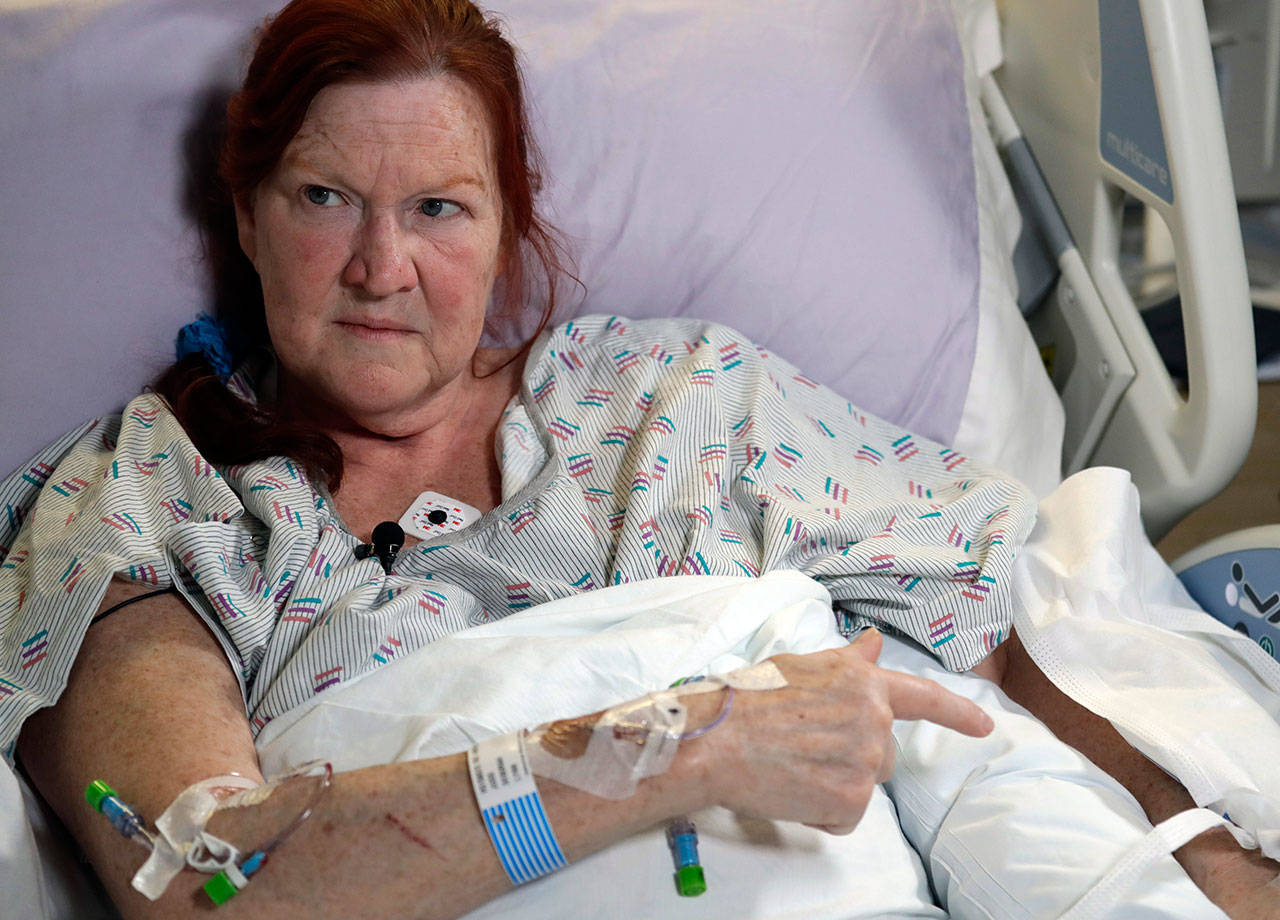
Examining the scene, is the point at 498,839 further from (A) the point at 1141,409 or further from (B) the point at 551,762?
(A) the point at 1141,409

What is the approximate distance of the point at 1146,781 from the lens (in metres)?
1.40

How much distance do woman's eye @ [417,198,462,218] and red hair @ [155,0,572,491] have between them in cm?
13

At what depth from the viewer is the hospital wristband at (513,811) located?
1.08 m

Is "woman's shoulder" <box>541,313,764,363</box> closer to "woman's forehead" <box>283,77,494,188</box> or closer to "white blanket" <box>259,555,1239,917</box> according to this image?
"woman's forehead" <box>283,77,494,188</box>

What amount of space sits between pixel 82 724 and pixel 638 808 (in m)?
0.58

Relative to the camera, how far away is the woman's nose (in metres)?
1.51

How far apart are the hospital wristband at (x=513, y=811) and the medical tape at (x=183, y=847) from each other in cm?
23

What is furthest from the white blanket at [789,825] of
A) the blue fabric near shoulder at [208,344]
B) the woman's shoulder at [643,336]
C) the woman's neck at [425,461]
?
the blue fabric near shoulder at [208,344]

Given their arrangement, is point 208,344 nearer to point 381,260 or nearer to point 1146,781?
point 381,260

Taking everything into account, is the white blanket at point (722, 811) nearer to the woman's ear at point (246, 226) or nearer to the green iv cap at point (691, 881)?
the green iv cap at point (691, 881)

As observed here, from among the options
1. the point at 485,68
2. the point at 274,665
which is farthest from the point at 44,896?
the point at 485,68

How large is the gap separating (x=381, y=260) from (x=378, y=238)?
30 millimetres

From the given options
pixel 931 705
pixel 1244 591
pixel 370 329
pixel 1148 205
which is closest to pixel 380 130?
pixel 370 329

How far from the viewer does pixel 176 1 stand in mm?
1741
